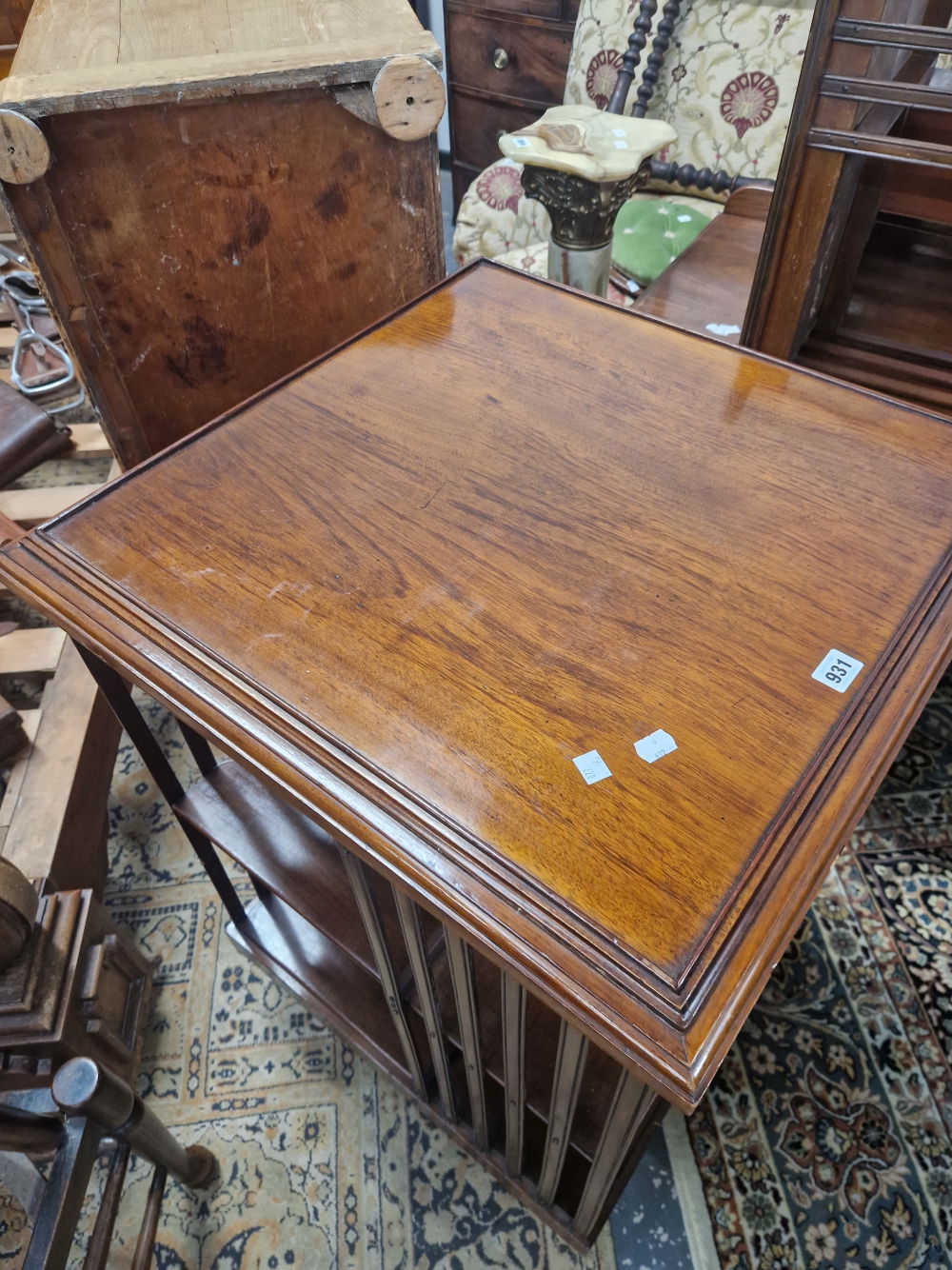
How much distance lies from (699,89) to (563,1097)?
209cm

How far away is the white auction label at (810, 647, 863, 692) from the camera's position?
56cm

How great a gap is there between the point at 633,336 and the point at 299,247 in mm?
443

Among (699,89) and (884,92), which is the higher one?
(884,92)

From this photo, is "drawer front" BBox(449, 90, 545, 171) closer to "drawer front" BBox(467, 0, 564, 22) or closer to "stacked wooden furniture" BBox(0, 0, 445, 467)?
"drawer front" BBox(467, 0, 564, 22)

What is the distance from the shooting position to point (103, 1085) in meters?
0.69

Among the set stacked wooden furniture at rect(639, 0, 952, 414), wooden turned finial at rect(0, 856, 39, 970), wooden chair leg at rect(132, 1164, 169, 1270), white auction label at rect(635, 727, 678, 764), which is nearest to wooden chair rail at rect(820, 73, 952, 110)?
stacked wooden furniture at rect(639, 0, 952, 414)

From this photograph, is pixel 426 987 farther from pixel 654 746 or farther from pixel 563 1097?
pixel 654 746

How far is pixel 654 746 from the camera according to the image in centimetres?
52

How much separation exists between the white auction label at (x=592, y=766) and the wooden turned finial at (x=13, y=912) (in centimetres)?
54

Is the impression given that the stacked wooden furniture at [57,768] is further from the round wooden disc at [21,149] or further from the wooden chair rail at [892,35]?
the wooden chair rail at [892,35]

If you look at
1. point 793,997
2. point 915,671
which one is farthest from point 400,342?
point 793,997

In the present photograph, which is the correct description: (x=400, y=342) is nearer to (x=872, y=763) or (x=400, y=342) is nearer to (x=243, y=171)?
(x=243, y=171)

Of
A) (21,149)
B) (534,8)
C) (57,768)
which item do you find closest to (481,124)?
(534,8)

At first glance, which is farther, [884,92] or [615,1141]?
[884,92]
